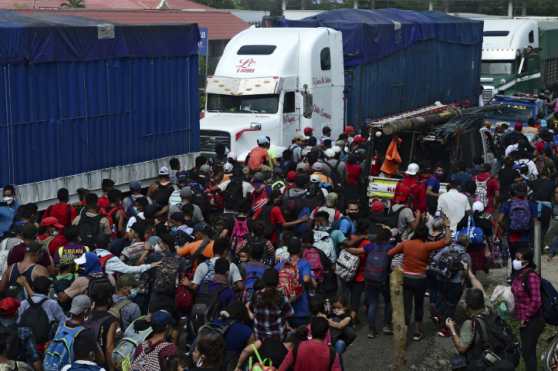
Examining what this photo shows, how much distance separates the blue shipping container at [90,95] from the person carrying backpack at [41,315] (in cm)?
576

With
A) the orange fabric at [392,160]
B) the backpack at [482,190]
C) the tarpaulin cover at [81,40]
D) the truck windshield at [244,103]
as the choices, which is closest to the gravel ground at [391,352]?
the backpack at [482,190]

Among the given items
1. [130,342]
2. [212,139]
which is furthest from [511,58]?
[130,342]

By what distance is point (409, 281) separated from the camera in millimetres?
11344

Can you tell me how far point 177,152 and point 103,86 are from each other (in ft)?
8.84

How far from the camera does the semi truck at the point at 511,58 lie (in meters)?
34.3

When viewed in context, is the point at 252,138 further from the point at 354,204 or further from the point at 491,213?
the point at 354,204

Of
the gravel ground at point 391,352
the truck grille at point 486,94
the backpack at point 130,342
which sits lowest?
the gravel ground at point 391,352

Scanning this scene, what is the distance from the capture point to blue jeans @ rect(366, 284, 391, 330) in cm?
1146

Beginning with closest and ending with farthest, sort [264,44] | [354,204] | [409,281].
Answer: [409,281]
[354,204]
[264,44]

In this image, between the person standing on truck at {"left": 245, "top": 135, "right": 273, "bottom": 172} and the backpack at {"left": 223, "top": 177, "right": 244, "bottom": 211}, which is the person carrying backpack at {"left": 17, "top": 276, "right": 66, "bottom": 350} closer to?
the backpack at {"left": 223, "top": 177, "right": 244, "bottom": 211}

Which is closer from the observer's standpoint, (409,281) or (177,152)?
(409,281)

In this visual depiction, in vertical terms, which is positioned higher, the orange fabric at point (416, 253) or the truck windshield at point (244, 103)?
the truck windshield at point (244, 103)

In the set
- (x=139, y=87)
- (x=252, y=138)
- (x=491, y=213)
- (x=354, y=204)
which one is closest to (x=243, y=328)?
(x=354, y=204)

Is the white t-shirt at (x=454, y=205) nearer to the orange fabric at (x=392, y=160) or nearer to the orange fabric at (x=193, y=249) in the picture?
the orange fabric at (x=392, y=160)
